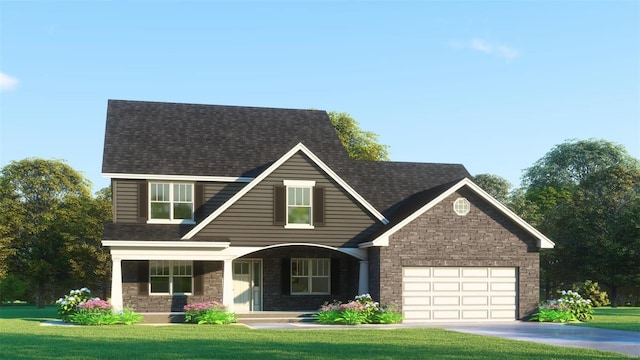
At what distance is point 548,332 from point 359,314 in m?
6.42

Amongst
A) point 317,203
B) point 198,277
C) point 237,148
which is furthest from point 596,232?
A: point 198,277

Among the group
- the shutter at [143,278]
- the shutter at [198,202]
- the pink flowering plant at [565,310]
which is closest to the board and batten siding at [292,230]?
the shutter at [198,202]

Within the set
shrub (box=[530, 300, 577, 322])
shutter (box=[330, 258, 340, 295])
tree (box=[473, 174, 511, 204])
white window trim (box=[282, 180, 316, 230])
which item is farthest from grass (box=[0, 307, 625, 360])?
tree (box=[473, 174, 511, 204])

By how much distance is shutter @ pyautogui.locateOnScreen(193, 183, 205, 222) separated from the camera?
31.8 m

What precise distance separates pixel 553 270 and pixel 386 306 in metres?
27.5

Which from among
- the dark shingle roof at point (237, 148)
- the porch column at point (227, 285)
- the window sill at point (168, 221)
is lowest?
the porch column at point (227, 285)

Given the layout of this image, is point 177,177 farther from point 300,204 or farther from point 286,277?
point 286,277

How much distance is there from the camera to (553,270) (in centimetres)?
5400

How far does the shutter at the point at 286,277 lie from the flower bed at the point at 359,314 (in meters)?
3.25

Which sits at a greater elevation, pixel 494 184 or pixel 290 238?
pixel 494 184

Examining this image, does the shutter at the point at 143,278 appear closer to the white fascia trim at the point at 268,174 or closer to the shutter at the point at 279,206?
the white fascia trim at the point at 268,174

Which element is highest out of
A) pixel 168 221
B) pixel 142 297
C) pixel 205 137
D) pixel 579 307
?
pixel 205 137

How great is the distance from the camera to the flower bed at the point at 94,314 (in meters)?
27.3

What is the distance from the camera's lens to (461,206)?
100 feet
